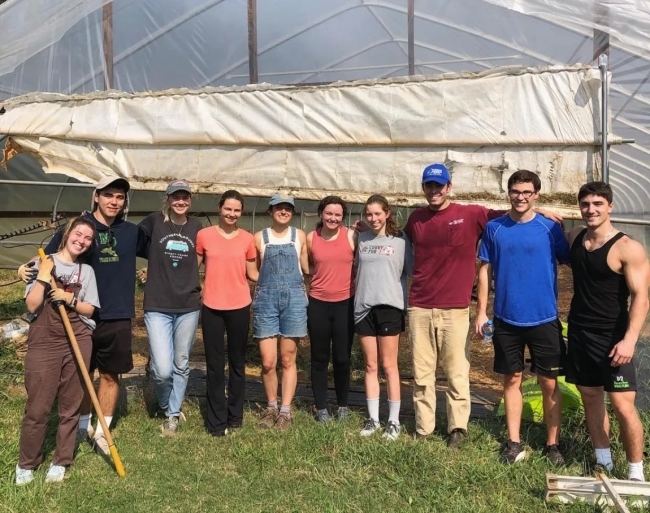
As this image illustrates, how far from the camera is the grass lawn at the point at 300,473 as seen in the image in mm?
3248

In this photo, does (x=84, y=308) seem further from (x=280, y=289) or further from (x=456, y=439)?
(x=456, y=439)

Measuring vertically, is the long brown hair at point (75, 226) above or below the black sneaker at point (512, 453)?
above

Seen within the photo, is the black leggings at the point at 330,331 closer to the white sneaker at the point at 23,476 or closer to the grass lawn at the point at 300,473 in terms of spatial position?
the grass lawn at the point at 300,473

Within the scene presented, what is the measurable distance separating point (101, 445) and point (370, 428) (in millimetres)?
1859

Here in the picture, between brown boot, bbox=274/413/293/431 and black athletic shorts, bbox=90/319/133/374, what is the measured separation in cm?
116

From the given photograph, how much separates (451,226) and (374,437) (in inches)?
60.9

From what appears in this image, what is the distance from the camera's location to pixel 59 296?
132 inches

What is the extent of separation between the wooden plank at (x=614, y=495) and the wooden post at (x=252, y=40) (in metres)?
4.10

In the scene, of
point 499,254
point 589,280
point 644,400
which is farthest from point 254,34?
point 644,400

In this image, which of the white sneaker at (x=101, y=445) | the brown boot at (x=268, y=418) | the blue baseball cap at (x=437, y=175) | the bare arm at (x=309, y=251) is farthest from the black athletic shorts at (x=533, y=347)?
the white sneaker at (x=101, y=445)

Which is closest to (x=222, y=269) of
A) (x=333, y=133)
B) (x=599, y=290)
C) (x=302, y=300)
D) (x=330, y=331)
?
(x=302, y=300)

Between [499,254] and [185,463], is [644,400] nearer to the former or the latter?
[499,254]

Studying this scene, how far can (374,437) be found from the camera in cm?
396

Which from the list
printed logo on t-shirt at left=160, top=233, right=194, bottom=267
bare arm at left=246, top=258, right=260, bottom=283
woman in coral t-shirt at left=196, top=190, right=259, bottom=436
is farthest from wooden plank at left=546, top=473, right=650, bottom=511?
printed logo on t-shirt at left=160, top=233, right=194, bottom=267
